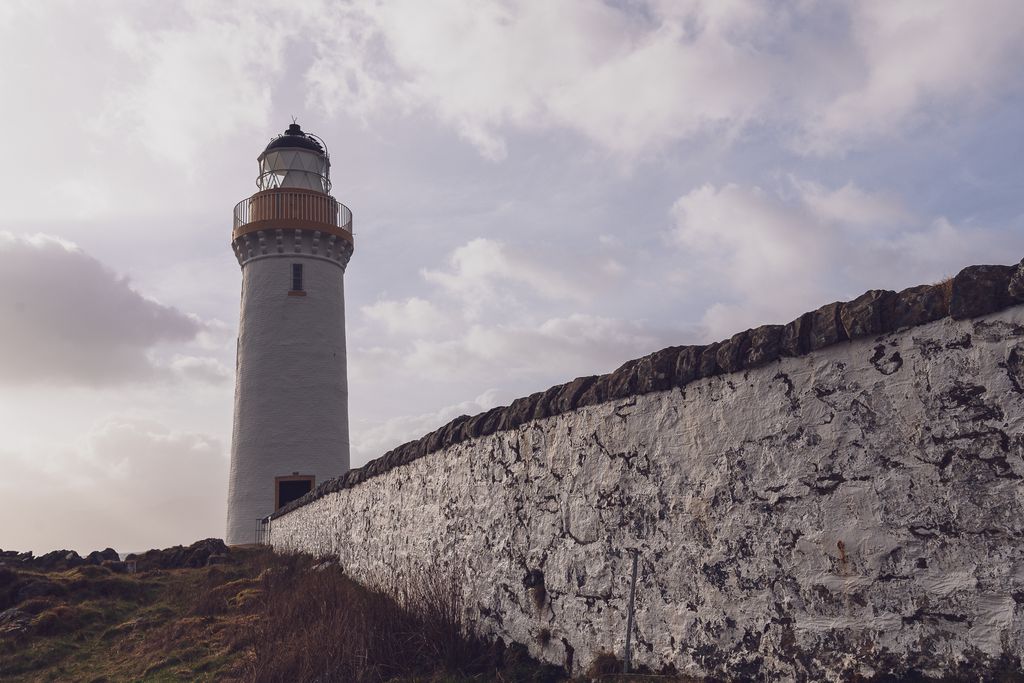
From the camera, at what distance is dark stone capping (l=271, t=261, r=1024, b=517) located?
3.00m

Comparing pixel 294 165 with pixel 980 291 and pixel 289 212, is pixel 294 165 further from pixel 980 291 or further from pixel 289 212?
pixel 980 291

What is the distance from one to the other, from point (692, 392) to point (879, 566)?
54.4 inches

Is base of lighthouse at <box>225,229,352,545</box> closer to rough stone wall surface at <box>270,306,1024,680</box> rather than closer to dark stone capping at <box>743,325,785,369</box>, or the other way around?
rough stone wall surface at <box>270,306,1024,680</box>

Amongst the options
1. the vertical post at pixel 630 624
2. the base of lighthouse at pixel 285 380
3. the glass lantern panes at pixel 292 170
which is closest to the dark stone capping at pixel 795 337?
the vertical post at pixel 630 624

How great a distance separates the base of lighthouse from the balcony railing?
30 centimetres

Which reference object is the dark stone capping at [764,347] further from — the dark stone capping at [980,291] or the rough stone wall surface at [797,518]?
the dark stone capping at [980,291]

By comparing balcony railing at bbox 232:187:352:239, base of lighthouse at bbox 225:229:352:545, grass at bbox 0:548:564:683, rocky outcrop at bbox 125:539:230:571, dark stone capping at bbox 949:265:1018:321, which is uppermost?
balcony railing at bbox 232:187:352:239

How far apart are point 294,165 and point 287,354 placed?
25.0ft

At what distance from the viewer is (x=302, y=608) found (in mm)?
8094

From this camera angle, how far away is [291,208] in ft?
79.6

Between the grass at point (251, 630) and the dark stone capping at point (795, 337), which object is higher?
the dark stone capping at point (795, 337)

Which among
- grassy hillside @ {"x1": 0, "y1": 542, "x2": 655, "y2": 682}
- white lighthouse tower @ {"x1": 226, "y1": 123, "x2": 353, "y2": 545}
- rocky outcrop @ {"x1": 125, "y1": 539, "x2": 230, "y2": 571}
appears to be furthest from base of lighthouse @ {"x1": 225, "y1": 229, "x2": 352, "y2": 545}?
grassy hillside @ {"x1": 0, "y1": 542, "x2": 655, "y2": 682}

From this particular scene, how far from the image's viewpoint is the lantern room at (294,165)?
1025 inches

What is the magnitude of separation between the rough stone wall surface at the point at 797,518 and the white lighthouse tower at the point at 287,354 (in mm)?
17567
